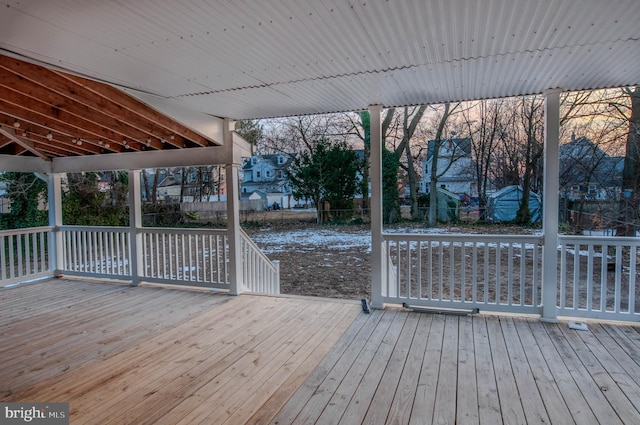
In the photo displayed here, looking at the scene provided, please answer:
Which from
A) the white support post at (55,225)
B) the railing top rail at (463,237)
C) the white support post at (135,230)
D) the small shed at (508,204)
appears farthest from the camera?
the small shed at (508,204)

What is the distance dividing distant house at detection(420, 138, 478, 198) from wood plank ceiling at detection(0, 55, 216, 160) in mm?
7686

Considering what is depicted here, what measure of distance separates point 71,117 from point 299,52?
3128 millimetres

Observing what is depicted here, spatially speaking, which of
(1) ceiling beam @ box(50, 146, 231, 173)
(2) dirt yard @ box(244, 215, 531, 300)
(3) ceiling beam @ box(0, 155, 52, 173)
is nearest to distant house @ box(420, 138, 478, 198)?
(2) dirt yard @ box(244, 215, 531, 300)

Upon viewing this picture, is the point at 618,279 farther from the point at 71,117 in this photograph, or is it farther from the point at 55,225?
the point at 55,225

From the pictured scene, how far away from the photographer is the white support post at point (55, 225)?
631 centimetres

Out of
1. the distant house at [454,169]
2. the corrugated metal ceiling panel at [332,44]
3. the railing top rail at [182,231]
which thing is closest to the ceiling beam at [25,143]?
the railing top rail at [182,231]

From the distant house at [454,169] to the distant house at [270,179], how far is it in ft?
15.3

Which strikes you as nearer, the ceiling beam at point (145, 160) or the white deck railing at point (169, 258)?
the ceiling beam at point (145, 160)

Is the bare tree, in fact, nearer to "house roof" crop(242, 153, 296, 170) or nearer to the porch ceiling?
"house roof" crop(242, 153, 296, 170)

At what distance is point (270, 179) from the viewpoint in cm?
1379

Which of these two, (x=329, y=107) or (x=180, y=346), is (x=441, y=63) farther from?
(x=180, y=346)

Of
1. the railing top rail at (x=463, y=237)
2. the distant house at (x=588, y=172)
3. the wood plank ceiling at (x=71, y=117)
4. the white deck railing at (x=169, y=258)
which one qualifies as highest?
the wood plank ceiling at (x=71, y=117)

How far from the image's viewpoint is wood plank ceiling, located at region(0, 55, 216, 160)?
11.4 ft

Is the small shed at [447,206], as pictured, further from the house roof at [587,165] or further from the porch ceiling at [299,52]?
the porch ceiling at [299,52]
